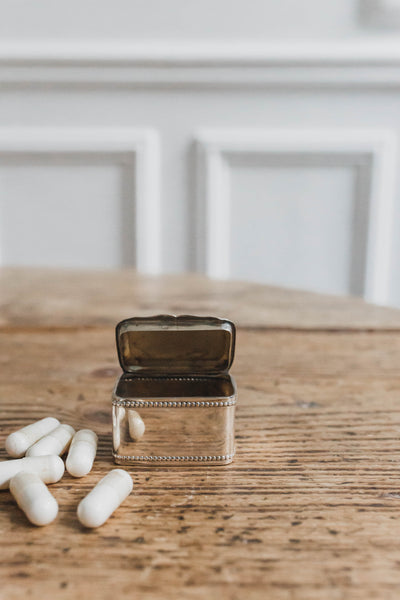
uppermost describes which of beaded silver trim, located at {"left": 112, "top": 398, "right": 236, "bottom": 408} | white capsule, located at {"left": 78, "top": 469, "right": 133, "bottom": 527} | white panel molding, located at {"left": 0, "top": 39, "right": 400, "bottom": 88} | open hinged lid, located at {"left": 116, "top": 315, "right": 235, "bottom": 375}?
white panel molding, located at {"left": 0, "top": 39, "right": 400, "bottom": 88}

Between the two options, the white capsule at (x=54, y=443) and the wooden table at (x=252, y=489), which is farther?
the white capsule at (x=54, y=443)

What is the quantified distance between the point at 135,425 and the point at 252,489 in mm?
88

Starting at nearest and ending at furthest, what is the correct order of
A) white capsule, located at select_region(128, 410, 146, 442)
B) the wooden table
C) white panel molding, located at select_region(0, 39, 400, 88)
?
the wooden table < white capsule, located at select_region(128, 410, 146, 442) < white panel molding, located at select_region(0, 39, 400, 88)

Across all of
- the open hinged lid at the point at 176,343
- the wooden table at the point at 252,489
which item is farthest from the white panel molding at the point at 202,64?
the open hinged lid at the point at 176,343

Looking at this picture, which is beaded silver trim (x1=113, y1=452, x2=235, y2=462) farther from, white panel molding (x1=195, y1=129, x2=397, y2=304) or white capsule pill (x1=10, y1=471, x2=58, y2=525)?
white panel molding (x1=195, y1=129, x2=397, y2=304)

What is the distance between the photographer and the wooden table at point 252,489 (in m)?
0.30

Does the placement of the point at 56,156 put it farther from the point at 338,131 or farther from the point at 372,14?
the point at 372,14

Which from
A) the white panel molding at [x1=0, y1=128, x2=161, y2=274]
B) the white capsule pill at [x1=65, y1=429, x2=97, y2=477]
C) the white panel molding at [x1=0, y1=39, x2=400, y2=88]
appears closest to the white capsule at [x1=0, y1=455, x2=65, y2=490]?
the white capsule pill at [x1=65, y1=429, x2=97, y2=477]

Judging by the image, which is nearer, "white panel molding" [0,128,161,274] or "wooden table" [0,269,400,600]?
"wooden table" [0,269,400,600]

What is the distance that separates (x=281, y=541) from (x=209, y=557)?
0.04 meters

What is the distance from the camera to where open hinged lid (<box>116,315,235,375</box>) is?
0.42m

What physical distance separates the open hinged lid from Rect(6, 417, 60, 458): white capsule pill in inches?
3.3

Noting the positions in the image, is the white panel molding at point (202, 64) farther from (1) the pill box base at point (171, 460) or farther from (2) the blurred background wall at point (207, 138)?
(1) the pill box base at point (171, 460)

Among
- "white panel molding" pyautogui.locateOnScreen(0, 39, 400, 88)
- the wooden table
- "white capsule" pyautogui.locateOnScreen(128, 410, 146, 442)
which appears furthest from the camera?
"white panel molding" pyautogui.locateOnScreen(0, 39, 400, 88)
